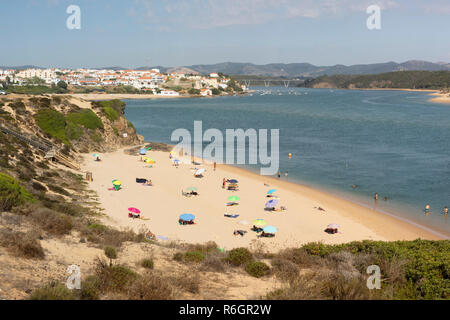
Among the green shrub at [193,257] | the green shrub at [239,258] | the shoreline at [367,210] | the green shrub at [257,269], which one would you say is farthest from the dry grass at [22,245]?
the shoreline at [367,210]

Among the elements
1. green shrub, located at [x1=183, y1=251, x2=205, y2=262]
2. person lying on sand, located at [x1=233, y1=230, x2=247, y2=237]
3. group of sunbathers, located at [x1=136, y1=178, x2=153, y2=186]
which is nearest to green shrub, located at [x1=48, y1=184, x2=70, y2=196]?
group of sunbathers, located at [x1=136, y1=178, x2=153, y2=186]

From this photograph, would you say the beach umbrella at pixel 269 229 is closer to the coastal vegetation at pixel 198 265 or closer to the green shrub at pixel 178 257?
the coastal vegetation at pixel 198 265

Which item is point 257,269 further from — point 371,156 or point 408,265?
point 371,156

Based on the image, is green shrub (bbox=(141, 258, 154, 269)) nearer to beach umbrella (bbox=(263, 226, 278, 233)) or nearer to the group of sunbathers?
beach umbrella (bbox=(263, 226, 278, 233))

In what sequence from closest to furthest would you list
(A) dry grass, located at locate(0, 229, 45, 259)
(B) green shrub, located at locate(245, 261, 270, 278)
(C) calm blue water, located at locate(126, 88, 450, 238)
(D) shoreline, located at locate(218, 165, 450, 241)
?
1. (A) dry grass, located at locate(0, 229, 45, 259)
2. (B) green shrub, located at locate(245, 261, 270, 278)
3. (D) shoreline, located at locate(218, 165, 450, 241)
4. (C) calm blue water, located at locate(126, 88, 450, 238)

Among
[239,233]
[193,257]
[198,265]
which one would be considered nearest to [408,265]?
[198,265]

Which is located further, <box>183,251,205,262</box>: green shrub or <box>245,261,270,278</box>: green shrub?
<box>183,251,205,262</box>: green shrub
